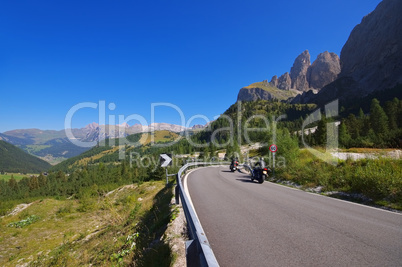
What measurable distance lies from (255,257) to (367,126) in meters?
79.5

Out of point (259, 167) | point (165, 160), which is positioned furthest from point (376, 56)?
point (165, 160)

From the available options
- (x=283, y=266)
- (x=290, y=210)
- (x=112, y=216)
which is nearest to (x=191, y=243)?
(x=283, y=266)

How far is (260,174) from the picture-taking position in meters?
14.3

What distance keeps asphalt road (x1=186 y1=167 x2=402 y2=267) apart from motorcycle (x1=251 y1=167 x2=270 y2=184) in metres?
6.68

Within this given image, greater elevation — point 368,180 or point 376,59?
point 376,59

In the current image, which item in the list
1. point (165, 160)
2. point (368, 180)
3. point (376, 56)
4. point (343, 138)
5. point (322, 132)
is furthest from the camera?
point (376, 56)

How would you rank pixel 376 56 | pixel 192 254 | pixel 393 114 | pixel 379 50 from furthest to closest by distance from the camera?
pixel 376 56
pixel 379 50
pixel 393 114
pixel 192 254

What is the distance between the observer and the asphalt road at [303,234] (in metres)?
3.45

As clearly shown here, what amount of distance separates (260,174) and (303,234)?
10002mm

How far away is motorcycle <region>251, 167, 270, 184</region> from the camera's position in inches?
553

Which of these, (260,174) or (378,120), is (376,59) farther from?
(260,174)

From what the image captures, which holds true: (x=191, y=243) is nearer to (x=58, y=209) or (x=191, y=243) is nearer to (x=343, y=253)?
(x=343, y=253)

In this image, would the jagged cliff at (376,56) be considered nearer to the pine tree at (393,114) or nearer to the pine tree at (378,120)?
→ the pine tree at (393,114)

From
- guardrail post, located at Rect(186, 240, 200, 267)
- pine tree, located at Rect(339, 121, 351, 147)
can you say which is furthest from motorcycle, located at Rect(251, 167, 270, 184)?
pine tree, located at Rect(339, 121, 351, 147)
